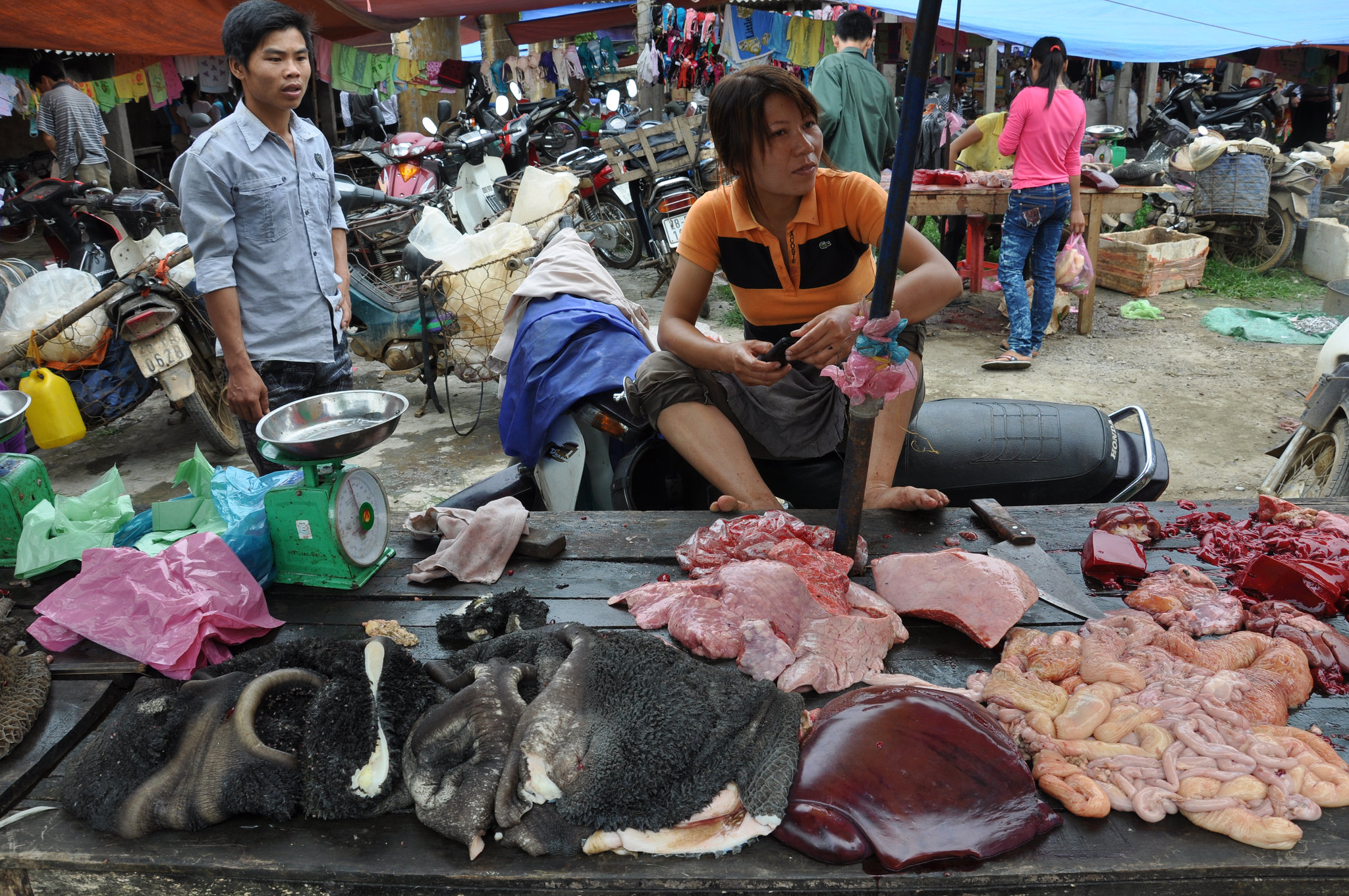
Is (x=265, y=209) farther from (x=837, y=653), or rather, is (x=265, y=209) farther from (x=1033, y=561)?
(x=1033, y=561)

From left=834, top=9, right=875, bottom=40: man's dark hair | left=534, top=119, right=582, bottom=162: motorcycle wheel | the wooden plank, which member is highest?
left=834, top=9, right=875, bottom=40: man's dark hair

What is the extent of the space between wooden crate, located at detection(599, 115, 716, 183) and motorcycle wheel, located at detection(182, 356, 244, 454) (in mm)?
4588

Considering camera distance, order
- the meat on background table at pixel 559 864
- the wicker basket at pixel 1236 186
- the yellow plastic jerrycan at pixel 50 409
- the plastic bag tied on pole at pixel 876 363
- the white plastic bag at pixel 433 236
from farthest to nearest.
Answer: the wicker basket at pixel 1236 186 → the white plastic bag at pixel 433 236 → the yellow plastic jerrycan at pixel 50 409 → the plastic bag tied on pole at pixel 876 363 → the meat on background table at pixel 559 864

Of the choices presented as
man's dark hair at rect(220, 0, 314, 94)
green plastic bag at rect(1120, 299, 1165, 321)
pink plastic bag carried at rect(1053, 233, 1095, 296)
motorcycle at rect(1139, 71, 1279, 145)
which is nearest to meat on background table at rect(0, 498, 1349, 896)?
man's dark hair at rect(220, 0, 314, 94)

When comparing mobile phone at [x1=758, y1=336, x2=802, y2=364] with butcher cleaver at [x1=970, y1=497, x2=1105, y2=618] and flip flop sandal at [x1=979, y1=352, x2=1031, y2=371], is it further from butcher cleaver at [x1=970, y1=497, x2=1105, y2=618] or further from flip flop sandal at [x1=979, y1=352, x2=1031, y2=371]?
flip flop sandal at [x1=979, y1=352, x2=1031, y2=371]

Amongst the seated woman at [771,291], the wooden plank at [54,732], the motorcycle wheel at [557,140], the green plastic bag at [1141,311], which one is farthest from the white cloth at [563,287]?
the motorcycle wheel at [557,140]

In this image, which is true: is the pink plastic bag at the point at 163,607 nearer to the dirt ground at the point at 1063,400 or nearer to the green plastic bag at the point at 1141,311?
the dirt ground at the point at 1063,400

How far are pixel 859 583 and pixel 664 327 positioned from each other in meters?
1.25

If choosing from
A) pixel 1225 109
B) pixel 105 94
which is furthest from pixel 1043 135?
pixel 105 94

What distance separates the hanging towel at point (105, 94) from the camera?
9719 mm

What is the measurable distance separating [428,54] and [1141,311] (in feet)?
43.1

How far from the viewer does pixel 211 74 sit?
11656 millimetres

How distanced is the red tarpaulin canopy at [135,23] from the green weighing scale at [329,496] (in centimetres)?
698

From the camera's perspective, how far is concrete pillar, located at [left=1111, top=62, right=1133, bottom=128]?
14781mm
